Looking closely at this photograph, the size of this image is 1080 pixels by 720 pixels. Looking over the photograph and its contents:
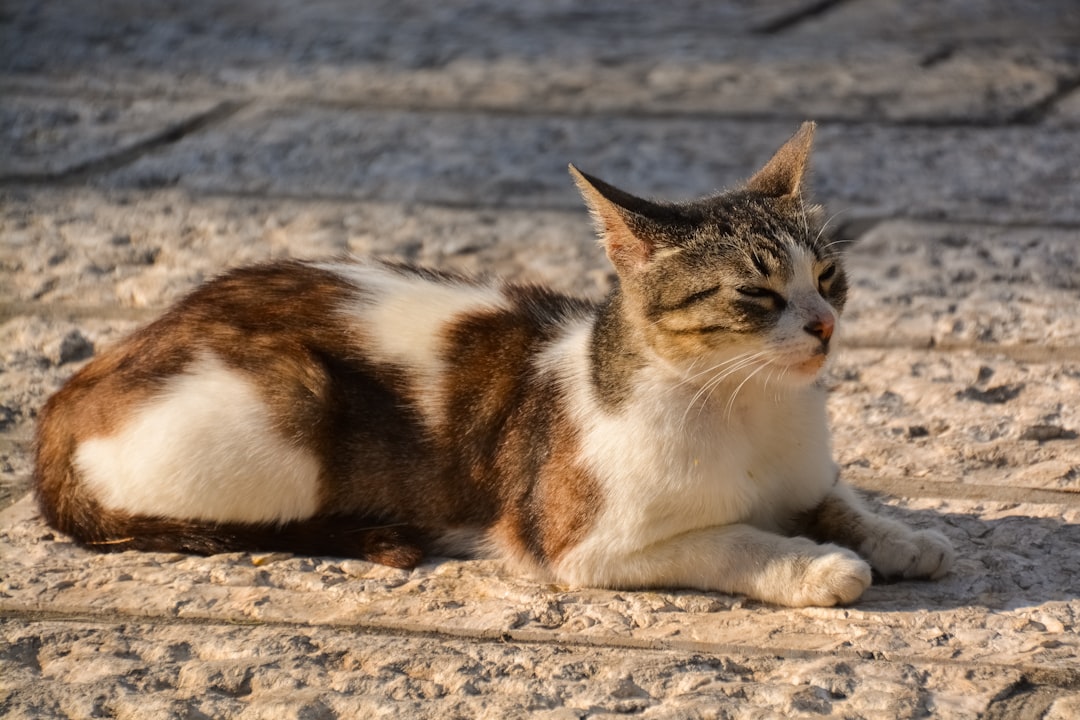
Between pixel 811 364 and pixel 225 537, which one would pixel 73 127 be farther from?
pixel 811 364

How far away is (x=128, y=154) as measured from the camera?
5.61 meters

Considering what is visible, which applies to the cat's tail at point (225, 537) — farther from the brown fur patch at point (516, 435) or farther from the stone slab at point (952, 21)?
the stone slab at point (952, 21)

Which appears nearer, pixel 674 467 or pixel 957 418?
pixel 674 467

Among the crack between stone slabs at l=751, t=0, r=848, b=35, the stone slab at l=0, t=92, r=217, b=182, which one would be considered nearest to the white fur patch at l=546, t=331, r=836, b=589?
the stone slab at l=0, t=92, r=217, b=182

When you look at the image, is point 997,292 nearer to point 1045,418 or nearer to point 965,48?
point 1045,418

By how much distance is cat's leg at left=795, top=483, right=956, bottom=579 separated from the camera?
2799 mm

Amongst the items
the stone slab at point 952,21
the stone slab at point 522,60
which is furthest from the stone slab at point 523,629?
the stone slab at point 952,21

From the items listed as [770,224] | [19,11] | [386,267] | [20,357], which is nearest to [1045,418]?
[770,224]

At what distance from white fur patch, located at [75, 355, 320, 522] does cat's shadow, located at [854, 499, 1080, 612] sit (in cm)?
119

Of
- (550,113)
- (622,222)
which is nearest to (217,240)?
(550,113)

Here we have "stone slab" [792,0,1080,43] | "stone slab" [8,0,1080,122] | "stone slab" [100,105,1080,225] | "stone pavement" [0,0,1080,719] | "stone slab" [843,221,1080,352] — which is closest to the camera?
"stone pavement" [0,0,1080,719]

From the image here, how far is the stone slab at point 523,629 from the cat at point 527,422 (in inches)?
3.0

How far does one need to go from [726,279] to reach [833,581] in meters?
0.60

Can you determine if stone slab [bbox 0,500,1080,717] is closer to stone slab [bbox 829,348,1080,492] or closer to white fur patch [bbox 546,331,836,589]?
white fur patch [bbox 546,331,836,589]
